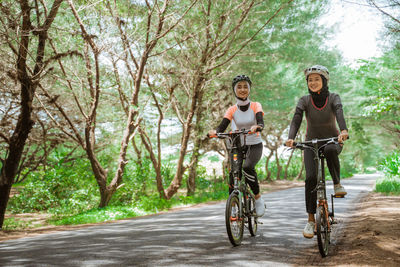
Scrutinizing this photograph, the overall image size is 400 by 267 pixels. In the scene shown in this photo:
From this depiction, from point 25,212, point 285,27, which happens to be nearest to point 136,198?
point 25,212

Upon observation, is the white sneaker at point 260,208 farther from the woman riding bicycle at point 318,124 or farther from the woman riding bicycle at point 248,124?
the woman riding bicycle at point 318,124

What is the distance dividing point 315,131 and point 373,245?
1625 millimetres

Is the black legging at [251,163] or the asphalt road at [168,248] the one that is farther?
the black legging at [251,163]

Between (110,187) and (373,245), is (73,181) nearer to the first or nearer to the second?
(110,187)

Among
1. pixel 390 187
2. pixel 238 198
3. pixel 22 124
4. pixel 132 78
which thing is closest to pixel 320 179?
pixel 238 198

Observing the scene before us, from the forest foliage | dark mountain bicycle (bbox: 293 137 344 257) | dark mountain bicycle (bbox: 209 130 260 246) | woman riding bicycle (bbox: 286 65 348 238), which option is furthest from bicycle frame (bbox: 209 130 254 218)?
the forest foliage

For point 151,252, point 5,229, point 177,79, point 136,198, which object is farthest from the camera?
point 177,79

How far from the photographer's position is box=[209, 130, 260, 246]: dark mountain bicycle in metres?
5.00

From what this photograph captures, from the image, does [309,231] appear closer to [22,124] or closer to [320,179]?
[320,179]

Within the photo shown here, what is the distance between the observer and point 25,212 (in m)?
→ 13.5

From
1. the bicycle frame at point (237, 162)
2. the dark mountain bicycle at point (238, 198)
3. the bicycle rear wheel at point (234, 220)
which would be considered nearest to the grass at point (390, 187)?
the dark mountain bicycle at point (238, 198)

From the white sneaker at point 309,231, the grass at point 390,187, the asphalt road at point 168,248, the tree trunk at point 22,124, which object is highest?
the tree trunk at point 22,124

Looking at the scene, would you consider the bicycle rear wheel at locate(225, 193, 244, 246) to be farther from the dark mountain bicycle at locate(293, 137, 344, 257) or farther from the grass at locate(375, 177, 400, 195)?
the grass at locate(375, 177, 400, 195)

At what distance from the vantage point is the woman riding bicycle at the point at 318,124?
4758mm
